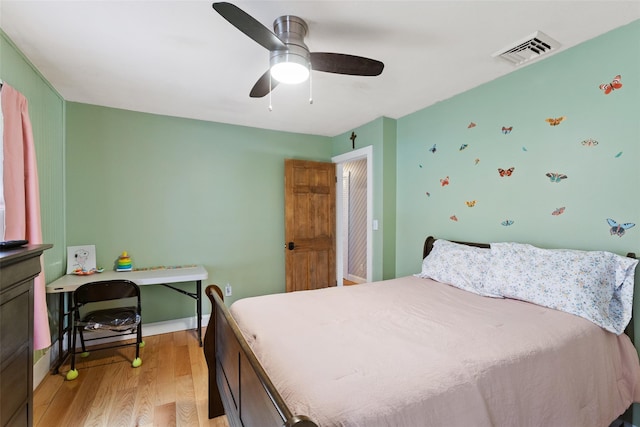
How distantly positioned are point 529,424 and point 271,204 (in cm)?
317

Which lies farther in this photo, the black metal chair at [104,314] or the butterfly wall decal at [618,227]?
the black metal chair at [104,314]

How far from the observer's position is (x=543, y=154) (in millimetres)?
2127

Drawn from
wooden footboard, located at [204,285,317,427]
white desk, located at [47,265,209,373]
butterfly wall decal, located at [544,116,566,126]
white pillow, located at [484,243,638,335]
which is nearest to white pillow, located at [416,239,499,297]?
white pillow, located at [484,243,638,335]

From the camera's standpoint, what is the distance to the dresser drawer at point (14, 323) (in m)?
0.98

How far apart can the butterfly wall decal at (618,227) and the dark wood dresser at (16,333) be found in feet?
9.60

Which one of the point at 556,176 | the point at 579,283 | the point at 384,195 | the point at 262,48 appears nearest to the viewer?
the point at 579,283

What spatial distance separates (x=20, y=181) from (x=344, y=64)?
2152mm

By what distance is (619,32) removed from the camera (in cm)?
176

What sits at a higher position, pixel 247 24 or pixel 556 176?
pixel 247 24

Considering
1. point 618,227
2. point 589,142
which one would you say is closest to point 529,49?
point 589,142

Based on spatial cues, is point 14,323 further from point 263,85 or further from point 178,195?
point 178,195

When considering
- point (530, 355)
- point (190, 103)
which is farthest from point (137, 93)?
point (530, 355)

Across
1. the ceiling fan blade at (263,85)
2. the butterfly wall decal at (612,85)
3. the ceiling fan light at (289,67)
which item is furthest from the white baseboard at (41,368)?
the butterfly wall decal at (612,85)

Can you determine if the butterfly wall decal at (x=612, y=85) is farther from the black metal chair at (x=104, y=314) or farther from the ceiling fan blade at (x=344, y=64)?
the black metal chair at (x=104, y=314)
